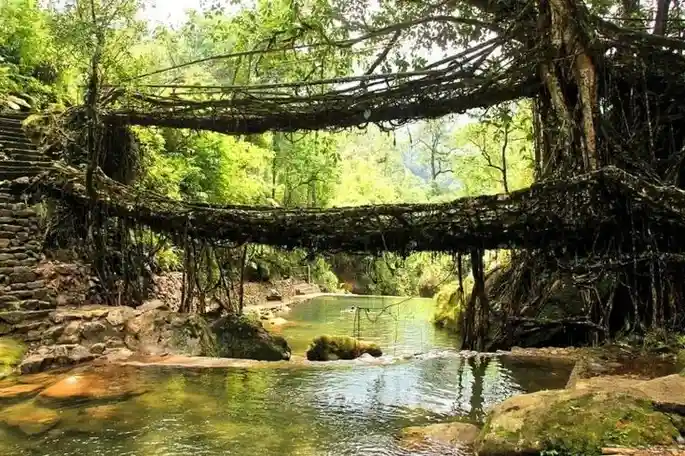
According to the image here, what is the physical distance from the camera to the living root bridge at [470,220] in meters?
5.18

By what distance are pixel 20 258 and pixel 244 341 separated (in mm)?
3387

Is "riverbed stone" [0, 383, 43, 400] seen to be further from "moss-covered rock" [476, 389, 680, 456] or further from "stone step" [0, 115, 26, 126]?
"stone step" [0, 115, 26, 126]

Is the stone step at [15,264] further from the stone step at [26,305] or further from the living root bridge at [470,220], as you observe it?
the living root bridge at [470,220]

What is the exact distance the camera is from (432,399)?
569 centimetres

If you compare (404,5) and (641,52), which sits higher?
(404,5)

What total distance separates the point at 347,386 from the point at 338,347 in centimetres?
304

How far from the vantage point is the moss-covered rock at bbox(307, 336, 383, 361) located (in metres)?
9.16

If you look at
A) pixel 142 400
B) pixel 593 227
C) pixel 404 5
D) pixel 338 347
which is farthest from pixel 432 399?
pixel 404 5

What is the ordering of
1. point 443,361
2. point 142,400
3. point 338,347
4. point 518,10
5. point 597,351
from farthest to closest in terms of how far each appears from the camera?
point 338,347, point 443,361, point 518,10, point 597,351, point 142,400

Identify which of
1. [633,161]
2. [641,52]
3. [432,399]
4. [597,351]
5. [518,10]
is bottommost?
[432,399]

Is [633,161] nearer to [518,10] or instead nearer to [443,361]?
[518,10]

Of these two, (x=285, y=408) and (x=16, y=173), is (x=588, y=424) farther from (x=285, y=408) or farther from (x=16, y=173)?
(x=16, y=173)

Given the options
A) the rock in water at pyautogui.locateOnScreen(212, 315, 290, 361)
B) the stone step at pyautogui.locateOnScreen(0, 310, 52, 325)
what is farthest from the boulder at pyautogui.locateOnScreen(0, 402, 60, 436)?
the rock in water at pyautogui.locateOnScreen(212, 315, 290, 361)

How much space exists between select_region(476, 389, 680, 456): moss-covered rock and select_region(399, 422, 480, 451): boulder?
0.41 metres
